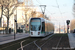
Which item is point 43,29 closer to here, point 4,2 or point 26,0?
point 4,2

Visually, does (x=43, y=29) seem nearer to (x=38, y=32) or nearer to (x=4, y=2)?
(x=38, y=32)

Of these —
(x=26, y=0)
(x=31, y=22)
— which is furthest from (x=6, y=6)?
(x=26, y=0)

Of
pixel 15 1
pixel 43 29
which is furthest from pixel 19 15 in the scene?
pixel 43 29

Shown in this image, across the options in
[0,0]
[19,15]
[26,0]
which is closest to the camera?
[0,0]

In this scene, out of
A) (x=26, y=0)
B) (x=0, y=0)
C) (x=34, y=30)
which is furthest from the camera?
(x=26, y=0)

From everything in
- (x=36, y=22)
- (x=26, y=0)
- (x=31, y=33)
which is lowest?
(x=31, y=33)

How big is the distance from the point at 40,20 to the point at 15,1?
1842 centimetres

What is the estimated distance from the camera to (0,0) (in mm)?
39031

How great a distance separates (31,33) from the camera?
1096 inches

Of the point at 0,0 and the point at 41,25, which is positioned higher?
the point at 0,0

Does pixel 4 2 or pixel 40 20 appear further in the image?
pixel 4 2

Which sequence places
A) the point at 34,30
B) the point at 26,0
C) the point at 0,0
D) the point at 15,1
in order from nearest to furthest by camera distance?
the point at 34,30 → the point at 0,0 → the point at 15,1 → the point at 26,0

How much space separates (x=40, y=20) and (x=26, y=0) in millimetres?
33245

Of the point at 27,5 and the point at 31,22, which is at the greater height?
the point at 27,5
